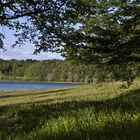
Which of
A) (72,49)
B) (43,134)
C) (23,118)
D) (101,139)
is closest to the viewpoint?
(101,139)

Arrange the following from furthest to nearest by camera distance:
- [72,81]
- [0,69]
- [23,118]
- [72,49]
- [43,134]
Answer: [72,81] < [72,49] < [0,69] < [23,118] < [43,134]

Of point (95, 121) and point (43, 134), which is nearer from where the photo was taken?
point (43, 134)

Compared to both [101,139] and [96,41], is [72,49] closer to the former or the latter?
[96,41]

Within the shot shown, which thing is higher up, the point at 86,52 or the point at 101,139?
the point at 86,52

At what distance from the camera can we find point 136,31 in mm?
18422

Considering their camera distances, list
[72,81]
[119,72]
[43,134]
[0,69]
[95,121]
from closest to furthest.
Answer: [43,134], [95,121], [0,69], [119,72], [72,81]

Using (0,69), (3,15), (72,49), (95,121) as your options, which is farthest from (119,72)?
(95,121)

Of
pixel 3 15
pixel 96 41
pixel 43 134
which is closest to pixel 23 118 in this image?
pixel 3 15

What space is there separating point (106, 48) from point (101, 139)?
12.9 m

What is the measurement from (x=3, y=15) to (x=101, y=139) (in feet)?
24.7

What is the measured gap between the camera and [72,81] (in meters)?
187

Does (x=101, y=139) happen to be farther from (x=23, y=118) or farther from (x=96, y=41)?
(x=96, y=41)

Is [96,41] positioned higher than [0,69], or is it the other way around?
[96,41]

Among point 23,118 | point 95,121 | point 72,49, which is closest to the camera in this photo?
point 95,121
